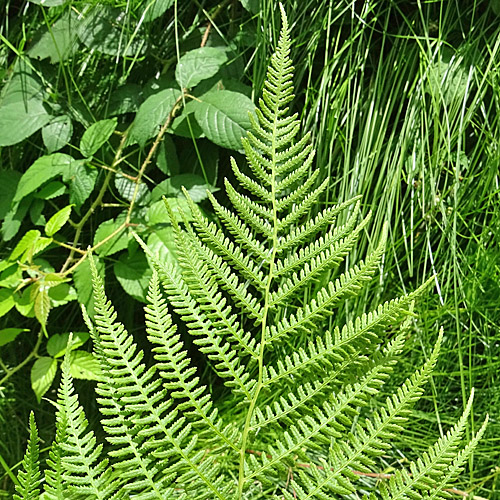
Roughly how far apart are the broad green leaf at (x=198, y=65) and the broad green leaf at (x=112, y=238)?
274mm

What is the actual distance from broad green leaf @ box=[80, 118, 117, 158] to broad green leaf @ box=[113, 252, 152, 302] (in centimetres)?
20

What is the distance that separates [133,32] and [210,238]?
856 millimetres

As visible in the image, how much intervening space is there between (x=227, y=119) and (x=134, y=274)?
1.01 ft

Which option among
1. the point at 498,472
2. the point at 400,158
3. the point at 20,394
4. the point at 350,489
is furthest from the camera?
the point at 20,394

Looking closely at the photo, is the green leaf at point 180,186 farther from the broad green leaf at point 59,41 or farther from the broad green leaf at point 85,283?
the broad green leaf at point 59,41

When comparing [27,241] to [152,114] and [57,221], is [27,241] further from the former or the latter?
[152,114]

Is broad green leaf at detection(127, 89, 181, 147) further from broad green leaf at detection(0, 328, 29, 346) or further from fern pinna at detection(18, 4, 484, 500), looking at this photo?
fern pinna at detection(18, 4, 484, 500)

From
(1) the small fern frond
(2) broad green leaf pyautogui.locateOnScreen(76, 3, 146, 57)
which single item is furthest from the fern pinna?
(2) broad green leaf pyautogui.locateOnScreen(76, 3, 146, 57)

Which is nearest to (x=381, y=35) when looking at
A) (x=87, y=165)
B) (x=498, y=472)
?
(x=87, y=165)

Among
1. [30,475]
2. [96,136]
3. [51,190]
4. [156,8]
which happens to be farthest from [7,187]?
[30,475]

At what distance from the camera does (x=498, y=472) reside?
0.93m

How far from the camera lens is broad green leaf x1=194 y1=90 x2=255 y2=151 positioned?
39.3 inches

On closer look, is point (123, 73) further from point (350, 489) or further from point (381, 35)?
point (350, 489)

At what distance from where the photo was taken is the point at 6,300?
109 cm
